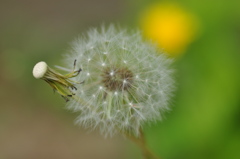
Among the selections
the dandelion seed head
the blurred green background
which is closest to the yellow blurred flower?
the blurred green background

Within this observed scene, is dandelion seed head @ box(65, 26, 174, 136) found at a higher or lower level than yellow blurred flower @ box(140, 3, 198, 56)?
lower

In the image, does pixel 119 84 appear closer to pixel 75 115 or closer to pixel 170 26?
pixel 170 26

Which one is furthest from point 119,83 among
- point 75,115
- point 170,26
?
point 75,115

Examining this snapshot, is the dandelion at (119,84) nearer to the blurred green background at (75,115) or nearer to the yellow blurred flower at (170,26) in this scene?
the blurred green background at (75,115)

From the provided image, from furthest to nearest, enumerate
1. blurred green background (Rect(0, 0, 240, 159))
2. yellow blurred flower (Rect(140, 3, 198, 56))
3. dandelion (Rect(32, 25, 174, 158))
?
yellow blurred flower (Rect(140, 3, 198, 56)), blurred green background (Rect(0, 0, 240, 159)), dandelion (Rect(32, 25, 174, 158))

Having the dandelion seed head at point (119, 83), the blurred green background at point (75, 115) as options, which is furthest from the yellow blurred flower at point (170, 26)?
the dandelion seed head at point (119, 83)

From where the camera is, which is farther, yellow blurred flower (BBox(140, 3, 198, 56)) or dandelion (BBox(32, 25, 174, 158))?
yellow blurred flower (BBox(140, 3, 198, 56))

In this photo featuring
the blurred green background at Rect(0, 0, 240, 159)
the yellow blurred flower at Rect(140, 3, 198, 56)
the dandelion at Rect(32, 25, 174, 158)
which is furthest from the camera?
the yellow blurred flower at Rect(140, 3, 198, 56)

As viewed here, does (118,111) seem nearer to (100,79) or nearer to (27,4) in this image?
(100,79)

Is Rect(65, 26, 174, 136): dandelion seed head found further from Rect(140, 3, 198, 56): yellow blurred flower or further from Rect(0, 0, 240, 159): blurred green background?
Rect(140, 3, 198, 56): yellow blurred flower
